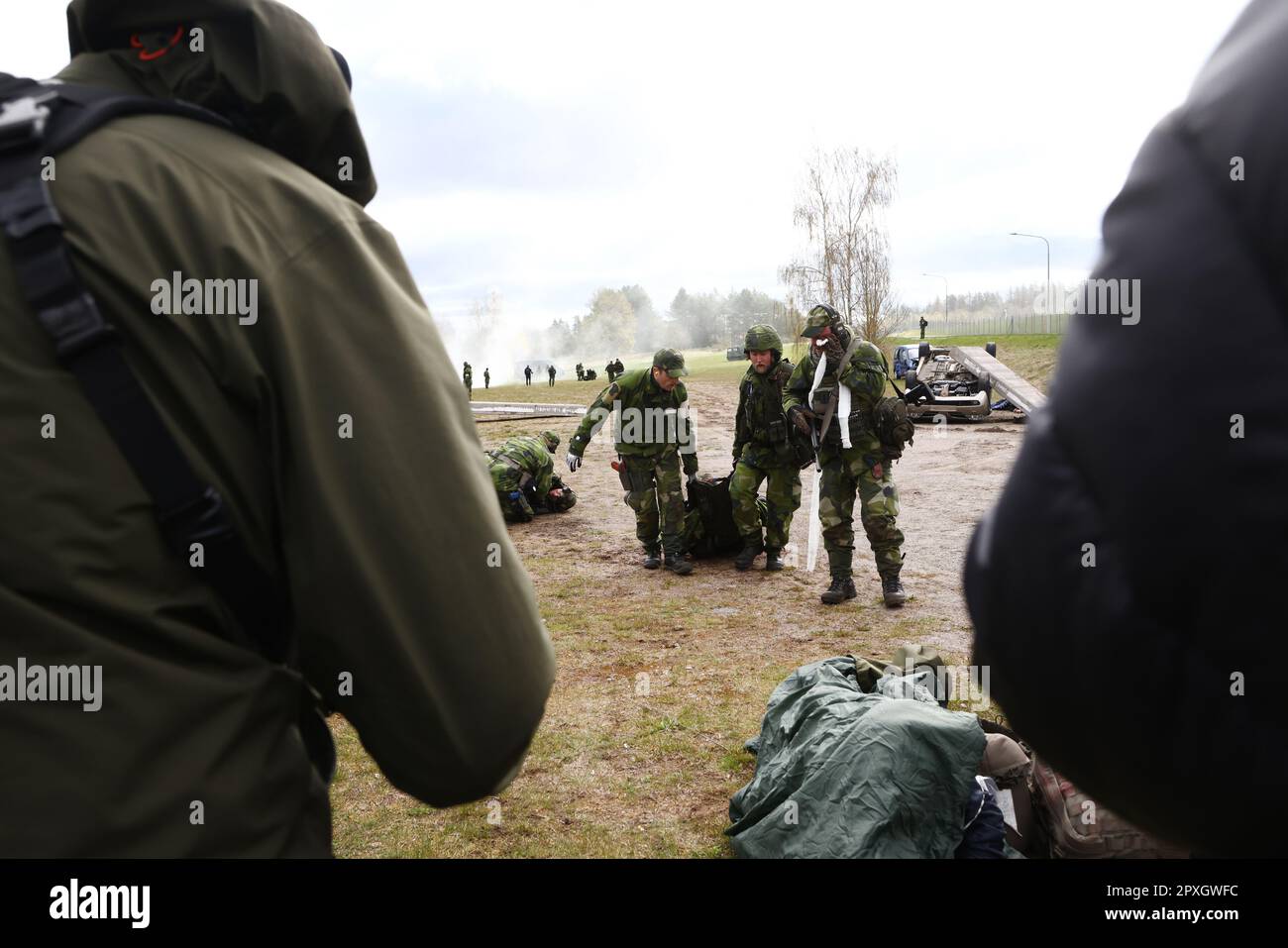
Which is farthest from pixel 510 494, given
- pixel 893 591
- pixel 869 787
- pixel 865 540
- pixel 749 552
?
pixel 869 787

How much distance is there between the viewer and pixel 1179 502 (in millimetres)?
730

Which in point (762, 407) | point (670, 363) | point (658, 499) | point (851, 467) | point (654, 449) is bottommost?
point (658, 499)

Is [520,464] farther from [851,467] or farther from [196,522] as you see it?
[196,522]

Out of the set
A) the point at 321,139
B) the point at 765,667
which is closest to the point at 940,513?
the point at 765,667

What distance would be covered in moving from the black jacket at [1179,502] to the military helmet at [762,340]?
26.8ft

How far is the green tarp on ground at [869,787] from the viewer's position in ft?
11.0

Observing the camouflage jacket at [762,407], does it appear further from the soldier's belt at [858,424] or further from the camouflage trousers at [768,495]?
the soldier's belt at [858,424]

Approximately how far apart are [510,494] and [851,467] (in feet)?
17.0

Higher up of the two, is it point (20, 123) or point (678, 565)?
point (20, 123)

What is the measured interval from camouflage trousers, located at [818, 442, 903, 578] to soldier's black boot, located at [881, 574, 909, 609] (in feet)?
0.17

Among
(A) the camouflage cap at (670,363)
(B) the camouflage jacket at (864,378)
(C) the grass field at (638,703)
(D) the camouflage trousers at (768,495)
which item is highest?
(A) the camouflage cap at (670,363)

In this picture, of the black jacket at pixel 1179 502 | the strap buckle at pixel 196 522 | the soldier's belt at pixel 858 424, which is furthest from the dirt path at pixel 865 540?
the strap buckle at pixel 196 522

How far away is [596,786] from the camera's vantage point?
4.69m

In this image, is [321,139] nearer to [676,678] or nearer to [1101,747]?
[1101,747]
